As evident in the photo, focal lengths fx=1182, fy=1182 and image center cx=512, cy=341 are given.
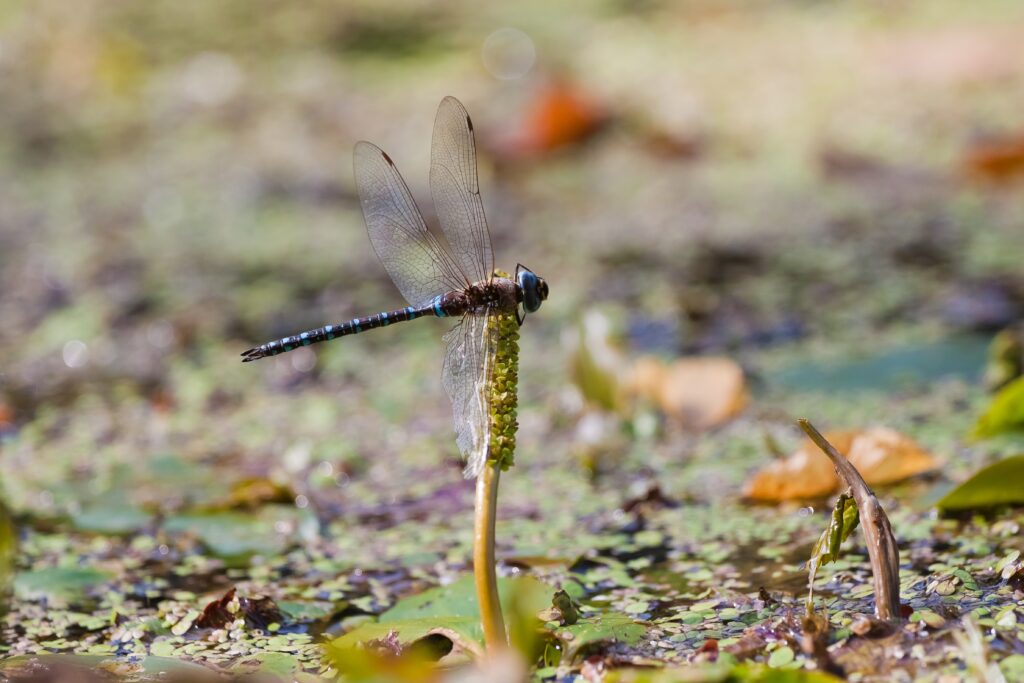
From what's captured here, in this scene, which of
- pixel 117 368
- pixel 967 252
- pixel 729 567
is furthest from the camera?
pixel 967 252

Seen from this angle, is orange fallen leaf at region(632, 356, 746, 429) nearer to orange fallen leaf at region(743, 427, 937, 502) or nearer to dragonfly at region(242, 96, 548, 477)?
orange fallen leaf at region(743, 427, 937, 502)

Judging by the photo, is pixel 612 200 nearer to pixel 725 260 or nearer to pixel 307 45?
pixel 725 260

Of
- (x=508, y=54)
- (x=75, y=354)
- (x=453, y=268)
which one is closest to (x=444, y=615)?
(x=453, y=268)

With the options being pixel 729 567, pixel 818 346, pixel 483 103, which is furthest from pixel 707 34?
pixel 729 567

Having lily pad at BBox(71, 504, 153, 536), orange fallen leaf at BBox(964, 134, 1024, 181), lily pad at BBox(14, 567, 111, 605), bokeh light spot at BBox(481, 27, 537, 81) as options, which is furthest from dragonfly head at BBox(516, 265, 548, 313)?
bokeh light spot at BBox(481, 27, 537, 81)

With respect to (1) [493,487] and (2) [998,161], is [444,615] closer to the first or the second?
(1) [493,487]

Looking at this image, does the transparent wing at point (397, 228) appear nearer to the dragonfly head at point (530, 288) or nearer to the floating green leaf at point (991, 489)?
the dragonfly head at point (530, 288)
